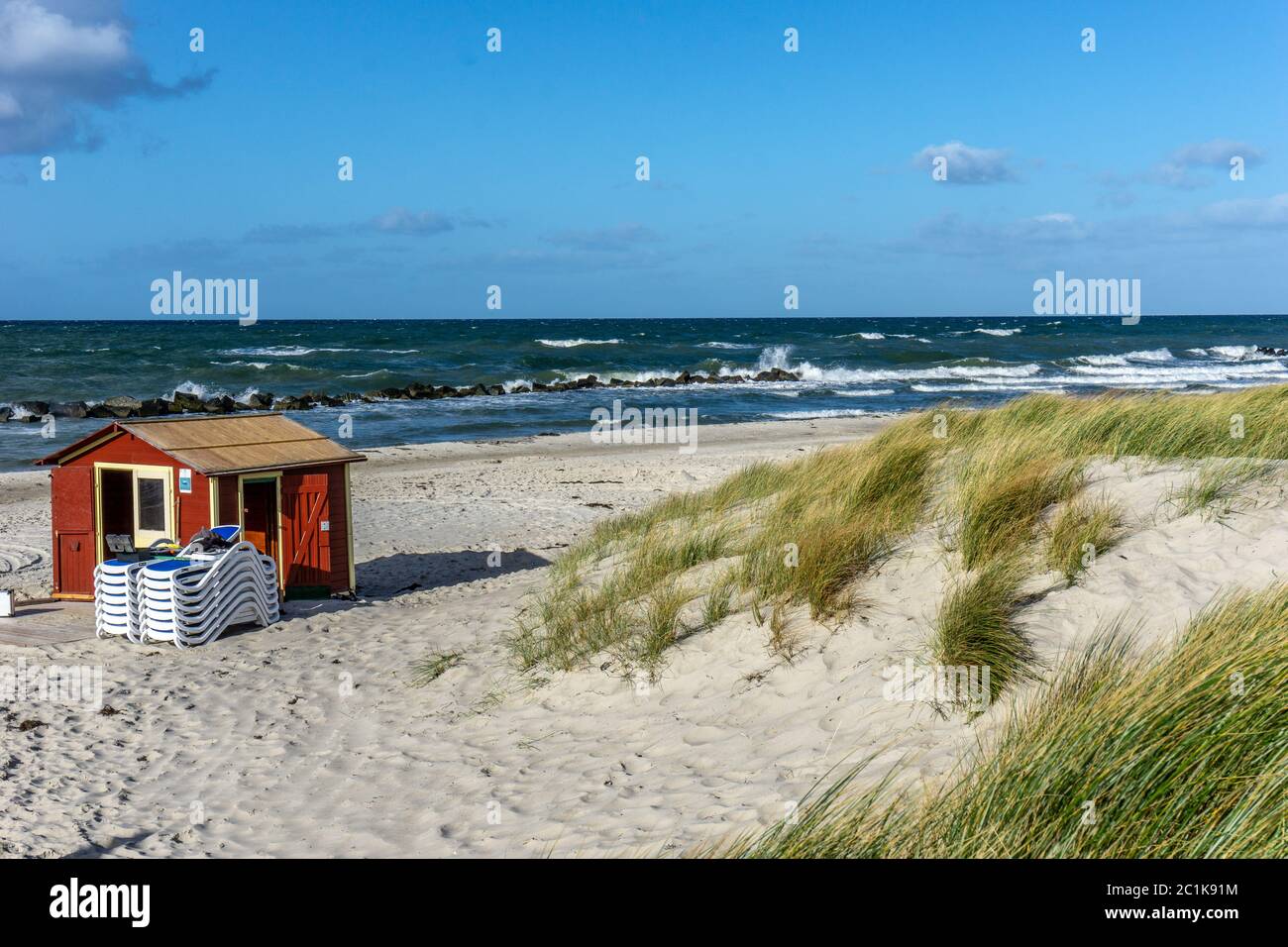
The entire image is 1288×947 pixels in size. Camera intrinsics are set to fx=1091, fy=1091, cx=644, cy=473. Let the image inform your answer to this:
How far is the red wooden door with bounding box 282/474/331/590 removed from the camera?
12.3m

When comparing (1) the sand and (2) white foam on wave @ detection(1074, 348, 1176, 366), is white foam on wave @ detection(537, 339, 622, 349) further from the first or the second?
(1) the sand

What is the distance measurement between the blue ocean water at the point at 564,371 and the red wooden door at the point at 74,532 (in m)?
14.0

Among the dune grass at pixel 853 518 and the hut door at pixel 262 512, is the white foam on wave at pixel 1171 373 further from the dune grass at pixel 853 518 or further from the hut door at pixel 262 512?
the hut door at pixel 262 512

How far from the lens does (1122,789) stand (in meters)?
4.21

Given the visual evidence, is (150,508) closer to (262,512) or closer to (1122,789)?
(262,512)

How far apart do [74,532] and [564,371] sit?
4125 cm

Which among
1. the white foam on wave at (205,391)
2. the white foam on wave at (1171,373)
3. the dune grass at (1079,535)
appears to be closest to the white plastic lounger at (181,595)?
the dune grass at (1079,535)

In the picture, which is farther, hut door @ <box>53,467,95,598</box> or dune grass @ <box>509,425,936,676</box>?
hut door @ <box>53,467,95,598</box>

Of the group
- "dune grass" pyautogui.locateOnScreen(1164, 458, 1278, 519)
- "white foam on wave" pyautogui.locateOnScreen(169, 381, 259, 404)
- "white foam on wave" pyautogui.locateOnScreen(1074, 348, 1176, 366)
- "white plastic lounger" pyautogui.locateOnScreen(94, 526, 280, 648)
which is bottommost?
"white plastic lounger" pyautogui.locateOnScreen(94, 526, 280, 648)

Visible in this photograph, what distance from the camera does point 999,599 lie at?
Answer: 7039mm

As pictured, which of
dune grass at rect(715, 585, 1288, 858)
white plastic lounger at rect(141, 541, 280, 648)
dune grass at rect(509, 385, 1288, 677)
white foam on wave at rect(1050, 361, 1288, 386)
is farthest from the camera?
white foam on wave at rect(1050, 361, 1288, 386)

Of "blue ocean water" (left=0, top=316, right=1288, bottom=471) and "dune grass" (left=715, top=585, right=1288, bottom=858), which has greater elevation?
"blue ocean water" (left=0, top=316, right=1288, bottom=471)

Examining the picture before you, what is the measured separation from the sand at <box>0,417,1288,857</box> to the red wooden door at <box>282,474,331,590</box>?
1032 millimetres

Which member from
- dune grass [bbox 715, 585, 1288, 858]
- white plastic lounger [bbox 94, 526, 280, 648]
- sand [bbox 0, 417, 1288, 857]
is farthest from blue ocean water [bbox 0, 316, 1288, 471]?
dune grass [bbox 715, 585, 1288, 858]
